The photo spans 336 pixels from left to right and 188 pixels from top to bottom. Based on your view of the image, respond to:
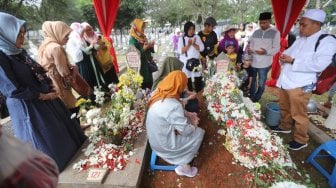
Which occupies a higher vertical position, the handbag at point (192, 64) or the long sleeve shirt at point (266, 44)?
the long sleeve shirt at point (266, 44)

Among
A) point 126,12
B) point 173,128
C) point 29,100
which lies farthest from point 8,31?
point 126,12

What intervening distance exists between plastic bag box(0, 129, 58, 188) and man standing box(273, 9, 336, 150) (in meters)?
3.02

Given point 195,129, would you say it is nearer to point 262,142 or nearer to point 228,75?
point 262,142

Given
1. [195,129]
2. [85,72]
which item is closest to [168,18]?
[85,72]

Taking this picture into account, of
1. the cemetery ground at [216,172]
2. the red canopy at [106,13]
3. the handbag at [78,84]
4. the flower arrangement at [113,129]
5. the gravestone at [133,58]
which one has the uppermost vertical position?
the red canopy at [106,13]

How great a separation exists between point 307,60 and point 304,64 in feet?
0.19

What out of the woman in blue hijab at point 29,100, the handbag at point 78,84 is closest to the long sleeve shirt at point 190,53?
the handbag at point 78,84

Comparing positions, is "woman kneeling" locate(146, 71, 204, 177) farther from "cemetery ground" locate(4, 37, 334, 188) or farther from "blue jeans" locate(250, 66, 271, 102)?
"blue jeans" locate(250, 66, 271, 102)

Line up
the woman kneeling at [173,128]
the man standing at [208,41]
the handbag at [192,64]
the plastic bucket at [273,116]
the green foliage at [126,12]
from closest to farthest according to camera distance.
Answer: the woman kneeling at [173,128] < the plastic bucket at [273,116] < the handbag at [192,64] < the man standing at [208,41] < the green foliage at [126,12]

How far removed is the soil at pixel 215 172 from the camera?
7.91 feet

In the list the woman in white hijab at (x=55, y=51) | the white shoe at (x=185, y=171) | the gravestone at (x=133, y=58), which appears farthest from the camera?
the gravestone at (x=133, y=58)

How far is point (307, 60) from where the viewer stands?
2650mm

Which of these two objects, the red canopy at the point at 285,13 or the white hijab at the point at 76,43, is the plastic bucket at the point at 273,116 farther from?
the white hijab at the point at 76,43

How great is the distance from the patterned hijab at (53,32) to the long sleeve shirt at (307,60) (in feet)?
10.4
